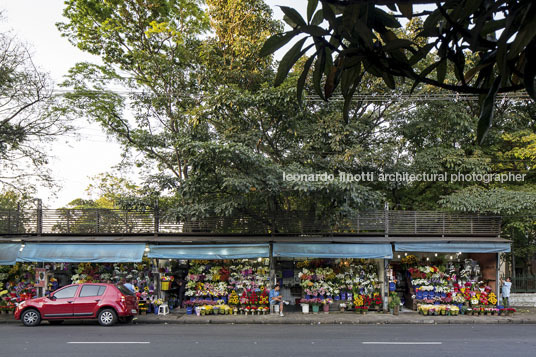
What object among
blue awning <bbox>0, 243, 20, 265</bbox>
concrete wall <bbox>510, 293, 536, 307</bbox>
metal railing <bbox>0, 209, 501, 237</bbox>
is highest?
metal railing <bbox>0, 209, 501, 237</bbox>

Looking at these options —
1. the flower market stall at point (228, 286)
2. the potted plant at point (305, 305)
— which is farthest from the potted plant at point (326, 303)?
the flower market stall at point (228, 286)

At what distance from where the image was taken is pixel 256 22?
1900 cm

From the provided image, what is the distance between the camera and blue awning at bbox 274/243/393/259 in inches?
643

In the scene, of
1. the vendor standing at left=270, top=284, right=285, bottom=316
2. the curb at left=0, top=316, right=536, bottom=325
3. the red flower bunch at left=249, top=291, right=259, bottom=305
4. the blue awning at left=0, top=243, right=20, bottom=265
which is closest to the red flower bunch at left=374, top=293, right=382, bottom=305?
the curb at left=0, top=316, right=536, bottom=325

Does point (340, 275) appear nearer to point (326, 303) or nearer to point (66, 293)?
point (326, 303)

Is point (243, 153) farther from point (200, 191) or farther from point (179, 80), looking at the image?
point (179, 80)

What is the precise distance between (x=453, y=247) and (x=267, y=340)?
900 centimetres

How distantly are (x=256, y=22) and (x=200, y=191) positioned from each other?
322 inches

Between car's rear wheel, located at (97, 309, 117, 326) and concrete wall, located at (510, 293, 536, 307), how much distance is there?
1690cm

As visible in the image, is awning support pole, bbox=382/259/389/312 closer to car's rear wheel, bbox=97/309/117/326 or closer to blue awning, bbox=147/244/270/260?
blue awning, bbox=147/244/270/260

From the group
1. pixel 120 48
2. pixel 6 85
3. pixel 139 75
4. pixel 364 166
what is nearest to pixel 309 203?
pixel 364 166

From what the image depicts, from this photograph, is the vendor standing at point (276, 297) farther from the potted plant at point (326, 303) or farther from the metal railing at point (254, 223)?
the metal railing at point (254, 223)

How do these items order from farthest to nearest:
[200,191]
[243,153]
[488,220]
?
[488,220] < [200,191] < [243,153]

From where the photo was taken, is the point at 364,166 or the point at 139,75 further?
the point at 139,75
